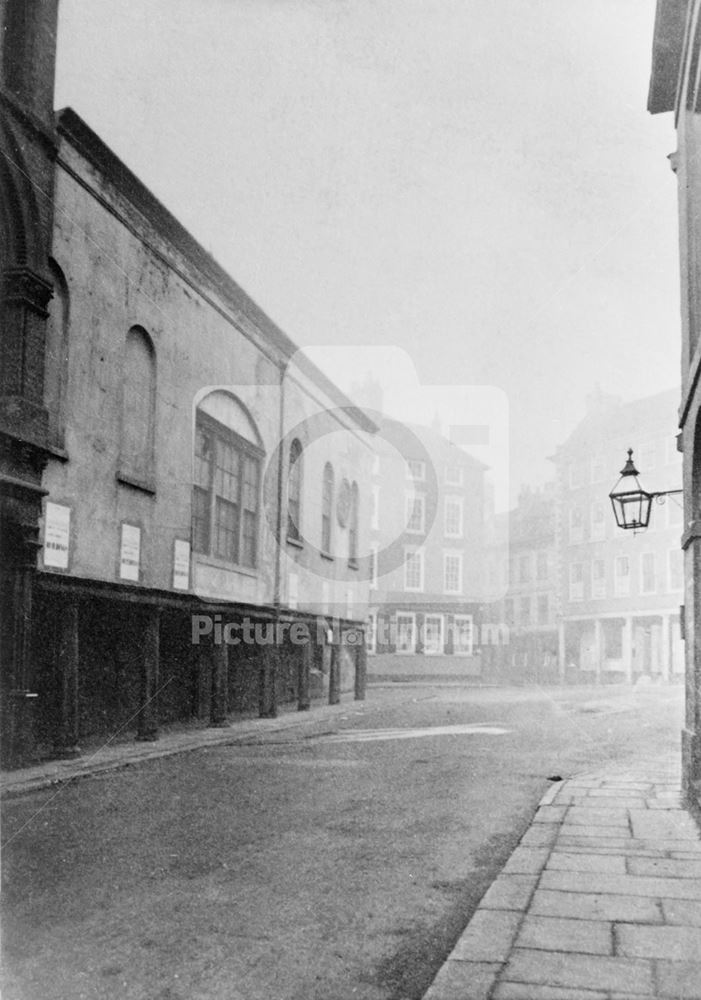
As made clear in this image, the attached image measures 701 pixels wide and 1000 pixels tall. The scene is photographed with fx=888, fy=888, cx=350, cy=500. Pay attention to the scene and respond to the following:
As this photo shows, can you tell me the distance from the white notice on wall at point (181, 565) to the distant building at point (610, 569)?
75.1 feet

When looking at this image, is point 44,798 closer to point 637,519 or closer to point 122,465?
point 122,465

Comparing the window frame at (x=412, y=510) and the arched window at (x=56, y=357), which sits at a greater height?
the window frame at (x=412, y=510)

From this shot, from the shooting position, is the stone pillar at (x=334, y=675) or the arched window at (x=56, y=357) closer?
the arched window at (x=56, y=357)

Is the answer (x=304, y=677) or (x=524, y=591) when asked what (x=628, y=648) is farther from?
(x=304, y=677)

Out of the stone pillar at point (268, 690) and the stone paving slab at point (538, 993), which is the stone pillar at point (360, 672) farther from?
the stone paving slab at point (538, 993)

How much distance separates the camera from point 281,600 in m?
17.5

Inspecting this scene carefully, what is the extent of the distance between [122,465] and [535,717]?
959 cm

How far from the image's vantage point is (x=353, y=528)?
23203 mm

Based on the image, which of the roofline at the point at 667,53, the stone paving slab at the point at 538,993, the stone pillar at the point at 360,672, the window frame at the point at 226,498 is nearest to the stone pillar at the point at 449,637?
the stone pillar at the point at 360,672

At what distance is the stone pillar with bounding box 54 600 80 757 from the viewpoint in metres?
9.05

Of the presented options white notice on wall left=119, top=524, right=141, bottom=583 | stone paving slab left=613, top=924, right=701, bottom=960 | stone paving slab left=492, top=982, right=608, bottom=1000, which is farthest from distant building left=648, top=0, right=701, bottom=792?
white notice on wall left=119, top=524, right=141, bottom=583

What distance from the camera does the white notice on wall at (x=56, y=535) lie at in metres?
9.32

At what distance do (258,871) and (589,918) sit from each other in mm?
1782

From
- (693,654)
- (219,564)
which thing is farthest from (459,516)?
(693,654)
